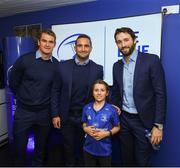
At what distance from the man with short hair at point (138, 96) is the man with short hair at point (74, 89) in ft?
0.95

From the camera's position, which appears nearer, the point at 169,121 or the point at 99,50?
the point at 169,121

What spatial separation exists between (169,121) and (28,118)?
5.05 ft

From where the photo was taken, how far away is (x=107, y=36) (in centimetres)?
284

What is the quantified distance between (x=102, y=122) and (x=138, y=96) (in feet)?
1.34

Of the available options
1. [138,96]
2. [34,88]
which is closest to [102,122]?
[138,96]

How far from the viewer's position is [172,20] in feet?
7.96

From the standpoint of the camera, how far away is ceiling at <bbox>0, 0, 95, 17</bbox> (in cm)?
300

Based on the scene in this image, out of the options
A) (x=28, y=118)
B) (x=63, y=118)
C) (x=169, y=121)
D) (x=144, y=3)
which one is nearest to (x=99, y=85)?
(x=63, y=118)

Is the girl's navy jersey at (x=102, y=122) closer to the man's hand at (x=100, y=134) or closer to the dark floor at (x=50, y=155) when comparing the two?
the man's hand at (x=100, y=134)

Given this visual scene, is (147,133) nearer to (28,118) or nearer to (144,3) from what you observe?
(28,118)

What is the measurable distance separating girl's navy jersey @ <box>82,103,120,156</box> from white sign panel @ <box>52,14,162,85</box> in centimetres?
82

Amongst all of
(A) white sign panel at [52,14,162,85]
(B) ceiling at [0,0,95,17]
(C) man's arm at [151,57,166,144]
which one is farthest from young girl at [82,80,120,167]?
(B) ceiling at [0,0,95,17]

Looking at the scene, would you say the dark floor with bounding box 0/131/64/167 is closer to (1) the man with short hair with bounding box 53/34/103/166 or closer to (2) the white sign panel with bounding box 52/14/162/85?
(1) the man with short hair with bounding box 53/34/103/166

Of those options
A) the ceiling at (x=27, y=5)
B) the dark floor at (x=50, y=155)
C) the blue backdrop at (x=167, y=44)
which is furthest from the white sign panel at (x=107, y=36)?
the dark floor at (x=50, y=155)
